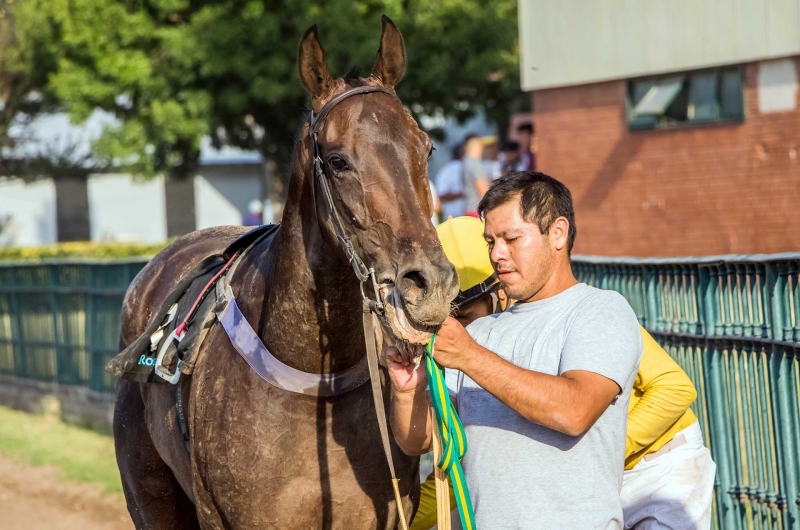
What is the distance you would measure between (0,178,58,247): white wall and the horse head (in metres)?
33.2

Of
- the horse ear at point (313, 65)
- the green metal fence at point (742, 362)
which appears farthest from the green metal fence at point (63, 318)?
the horse ear at point (313, 65)

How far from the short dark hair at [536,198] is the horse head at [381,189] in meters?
0.20

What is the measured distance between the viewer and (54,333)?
36.6 feet

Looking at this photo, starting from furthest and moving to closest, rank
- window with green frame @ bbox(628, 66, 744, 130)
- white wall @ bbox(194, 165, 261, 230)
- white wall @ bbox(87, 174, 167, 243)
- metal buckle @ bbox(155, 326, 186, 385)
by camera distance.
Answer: white wall @ bbox(194, 165, 261, 230), white wall @ bbox(87, 174, 167, 243), window with green frame @ bbox(628, 66, 744, 130), metal buckle @ bbox(155, 326, 186, 385)

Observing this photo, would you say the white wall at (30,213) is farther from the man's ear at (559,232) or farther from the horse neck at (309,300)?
the man's ear at (559,232)

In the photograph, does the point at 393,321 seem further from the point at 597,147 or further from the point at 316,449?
the point at 597,147

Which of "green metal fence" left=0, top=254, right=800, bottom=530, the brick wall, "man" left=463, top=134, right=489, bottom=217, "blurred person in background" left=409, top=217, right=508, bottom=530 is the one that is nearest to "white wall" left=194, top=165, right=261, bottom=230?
the brick wall

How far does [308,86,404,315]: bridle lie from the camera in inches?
113

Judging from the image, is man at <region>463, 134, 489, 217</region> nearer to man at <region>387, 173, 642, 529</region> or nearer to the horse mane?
the horse mane

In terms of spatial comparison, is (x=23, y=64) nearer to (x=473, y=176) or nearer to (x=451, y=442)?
(x=473, y=176)

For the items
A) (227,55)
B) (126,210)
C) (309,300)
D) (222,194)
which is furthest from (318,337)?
(222,194)

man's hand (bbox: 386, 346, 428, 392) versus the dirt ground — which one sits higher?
man's hand (bbox: 386, 346, 428, 392)

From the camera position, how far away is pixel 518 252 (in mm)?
2902

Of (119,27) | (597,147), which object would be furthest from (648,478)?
(119,27)
